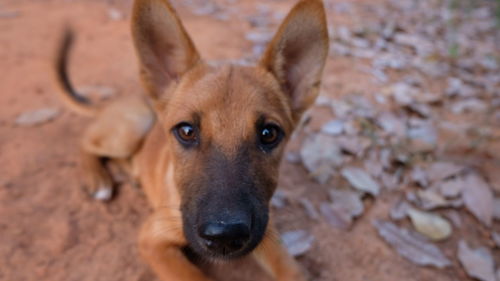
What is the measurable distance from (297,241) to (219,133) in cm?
144

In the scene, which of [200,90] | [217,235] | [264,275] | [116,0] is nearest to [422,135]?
[264,275]

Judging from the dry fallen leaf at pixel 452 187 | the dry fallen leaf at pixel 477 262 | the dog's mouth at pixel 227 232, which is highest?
the dog's mouth at pixel 227 232

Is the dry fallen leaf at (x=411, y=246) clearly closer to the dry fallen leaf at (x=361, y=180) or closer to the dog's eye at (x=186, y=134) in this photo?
the dry fallen leaf at (x=361, y=180)

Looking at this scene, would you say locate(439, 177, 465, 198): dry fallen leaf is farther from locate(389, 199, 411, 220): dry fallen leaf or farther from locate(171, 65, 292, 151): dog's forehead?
locate(171, 65, 292, 151): dog's forehead

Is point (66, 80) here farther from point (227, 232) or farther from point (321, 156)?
point (227, 232)

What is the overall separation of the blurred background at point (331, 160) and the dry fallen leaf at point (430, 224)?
12 millimetres

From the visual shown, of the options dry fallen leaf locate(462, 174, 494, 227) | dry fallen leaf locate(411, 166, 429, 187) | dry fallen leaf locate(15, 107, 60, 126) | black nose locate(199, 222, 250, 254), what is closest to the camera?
black nose locate(199, 222, 250, 254)

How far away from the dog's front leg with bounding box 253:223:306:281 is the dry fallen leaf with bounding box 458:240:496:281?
5.05ft

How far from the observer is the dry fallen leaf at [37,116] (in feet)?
14.4

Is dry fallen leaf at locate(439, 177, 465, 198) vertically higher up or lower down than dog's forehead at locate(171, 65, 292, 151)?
lower down

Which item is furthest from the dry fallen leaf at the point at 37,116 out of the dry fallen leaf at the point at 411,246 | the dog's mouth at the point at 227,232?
the dry fallen leaf at the point at 411,246

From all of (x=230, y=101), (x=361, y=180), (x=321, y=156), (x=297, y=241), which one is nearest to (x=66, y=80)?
(x=230, y=101)

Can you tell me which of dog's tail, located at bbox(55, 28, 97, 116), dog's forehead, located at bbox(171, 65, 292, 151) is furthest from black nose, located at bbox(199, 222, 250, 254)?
dog's tail, located at bbox(55, 28, 97, 116)

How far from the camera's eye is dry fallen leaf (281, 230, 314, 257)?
3.21 meters
